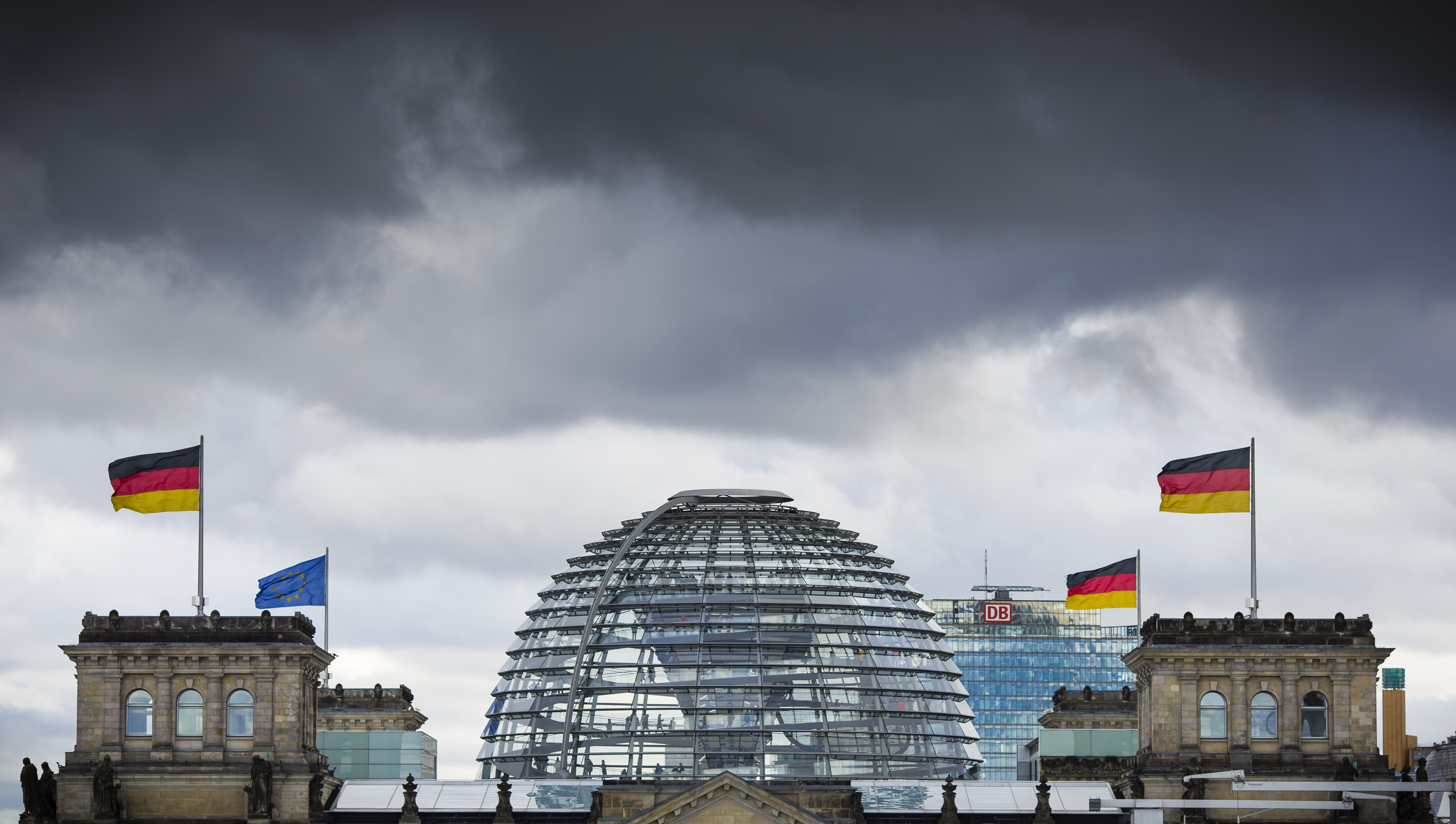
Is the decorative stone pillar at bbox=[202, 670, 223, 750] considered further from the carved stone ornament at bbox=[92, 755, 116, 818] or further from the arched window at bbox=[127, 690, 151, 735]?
the carved stone ornament at bbox=[92, 755, 116, 818]

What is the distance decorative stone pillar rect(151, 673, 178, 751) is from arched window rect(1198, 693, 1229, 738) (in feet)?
121

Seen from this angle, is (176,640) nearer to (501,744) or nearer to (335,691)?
(501,744)

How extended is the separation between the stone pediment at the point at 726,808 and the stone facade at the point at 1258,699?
40.8 ft

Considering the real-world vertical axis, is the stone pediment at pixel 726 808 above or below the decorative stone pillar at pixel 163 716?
below

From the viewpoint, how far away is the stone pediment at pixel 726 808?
3381 inches

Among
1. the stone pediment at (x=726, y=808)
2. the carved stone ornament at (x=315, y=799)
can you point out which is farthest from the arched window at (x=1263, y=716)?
the carved stone ornament at (x=315, y=799)

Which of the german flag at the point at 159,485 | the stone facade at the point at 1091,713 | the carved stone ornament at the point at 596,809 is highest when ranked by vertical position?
the german flag at the point at 159,485

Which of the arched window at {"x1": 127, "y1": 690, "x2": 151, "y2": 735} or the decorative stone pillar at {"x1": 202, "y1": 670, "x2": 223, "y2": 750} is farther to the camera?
the arched window at {"x1": 127, "y1": 690, "x2": 151, "y2": 735}

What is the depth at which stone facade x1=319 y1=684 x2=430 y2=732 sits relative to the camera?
11869 cm

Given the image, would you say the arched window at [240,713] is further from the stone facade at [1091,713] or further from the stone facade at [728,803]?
the stone facade at [1091,713]

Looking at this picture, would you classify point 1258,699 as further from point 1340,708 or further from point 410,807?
point 410,807

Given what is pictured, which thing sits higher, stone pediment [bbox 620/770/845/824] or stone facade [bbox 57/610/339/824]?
stone facade [bbox 57/610/339/824]

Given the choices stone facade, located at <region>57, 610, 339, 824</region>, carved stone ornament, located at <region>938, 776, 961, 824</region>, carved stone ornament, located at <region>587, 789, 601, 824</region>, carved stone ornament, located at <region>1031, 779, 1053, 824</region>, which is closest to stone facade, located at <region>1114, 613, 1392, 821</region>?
carved stone ornament, located at <region>1031, 779, 1053, 824</region>

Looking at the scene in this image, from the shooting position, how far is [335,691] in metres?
120
